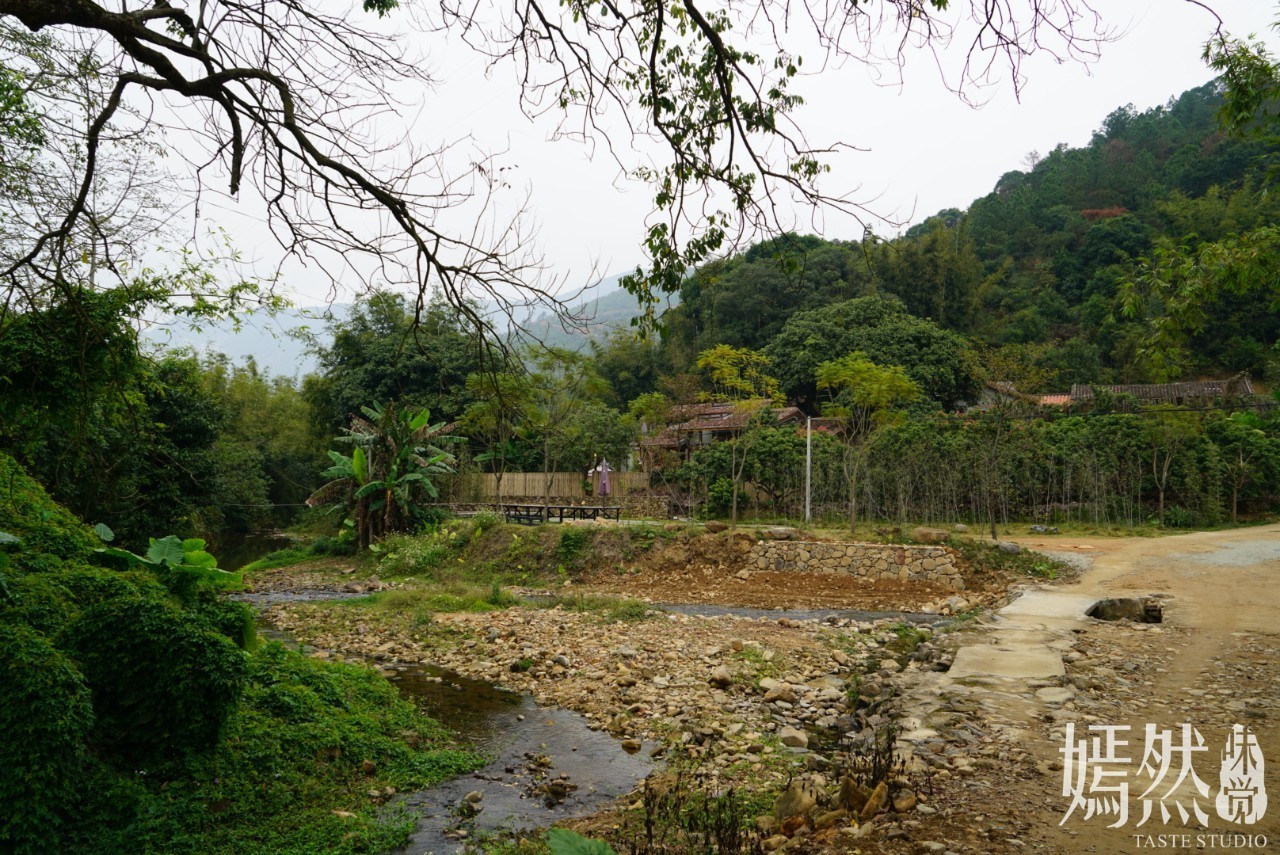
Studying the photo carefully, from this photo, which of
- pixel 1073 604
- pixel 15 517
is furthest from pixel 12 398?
pixel 1073 604

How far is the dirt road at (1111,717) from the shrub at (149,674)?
12.1 ft

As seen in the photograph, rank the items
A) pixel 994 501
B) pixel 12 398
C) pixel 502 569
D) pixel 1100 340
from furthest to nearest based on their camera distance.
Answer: pixel 1100 340
pixel 994 501
pixel 502 569
pixel 12 398

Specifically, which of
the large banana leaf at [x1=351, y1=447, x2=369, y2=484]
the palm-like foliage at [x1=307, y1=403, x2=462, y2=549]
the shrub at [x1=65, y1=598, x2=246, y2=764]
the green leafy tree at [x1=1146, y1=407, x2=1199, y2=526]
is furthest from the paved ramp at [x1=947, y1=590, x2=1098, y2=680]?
the large banana leaf at [x1=351, y1=447, x2=369, y2=484]

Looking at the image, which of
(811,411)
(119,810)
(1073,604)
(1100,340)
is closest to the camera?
(119,810)

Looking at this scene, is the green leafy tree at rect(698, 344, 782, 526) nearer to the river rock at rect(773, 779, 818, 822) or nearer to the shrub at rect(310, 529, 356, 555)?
the shrub at rect(310, 529, 356, 555)

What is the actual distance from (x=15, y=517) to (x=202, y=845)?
276 cm

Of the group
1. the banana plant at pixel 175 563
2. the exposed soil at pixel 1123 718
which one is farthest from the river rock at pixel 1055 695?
the banana plant at pixel 175 563

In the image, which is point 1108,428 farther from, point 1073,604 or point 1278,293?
point 1278,293

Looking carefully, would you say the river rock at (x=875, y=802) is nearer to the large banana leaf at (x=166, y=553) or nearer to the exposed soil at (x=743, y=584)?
the large banana leaf at (x=166, y=553)

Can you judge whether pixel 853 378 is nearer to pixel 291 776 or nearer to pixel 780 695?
pixel 780 695

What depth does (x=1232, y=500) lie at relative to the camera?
837 inches

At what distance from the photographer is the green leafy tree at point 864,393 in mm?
25891

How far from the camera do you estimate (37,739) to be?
3531 mm

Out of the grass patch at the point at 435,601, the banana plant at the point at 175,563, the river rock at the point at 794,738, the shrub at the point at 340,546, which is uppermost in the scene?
the banana plant at the point at 175,563
